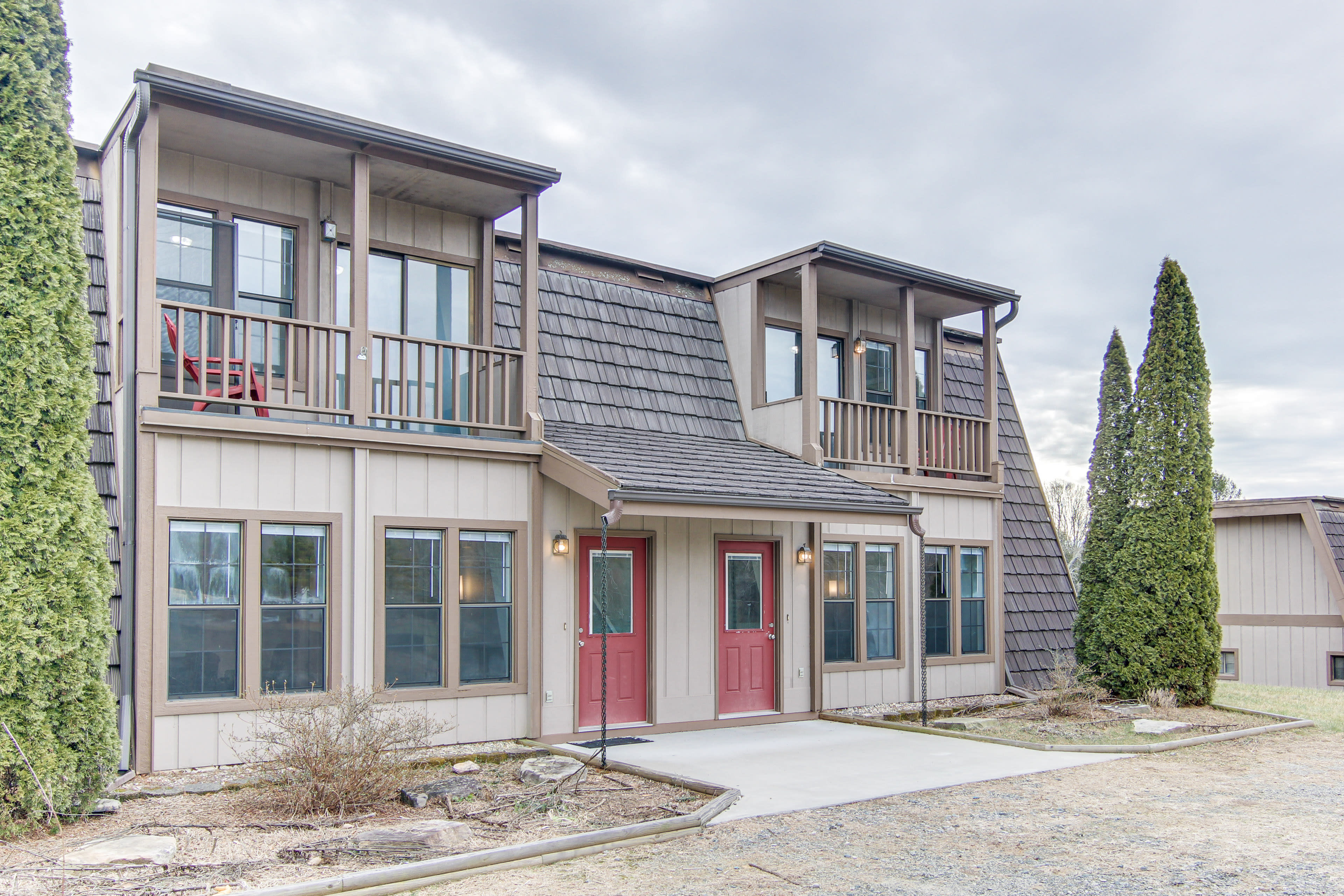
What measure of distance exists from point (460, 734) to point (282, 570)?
2109 mm

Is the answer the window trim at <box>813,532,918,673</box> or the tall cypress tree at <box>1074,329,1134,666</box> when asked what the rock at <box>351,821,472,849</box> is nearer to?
the window trim at <box>813,532,918,673</box>

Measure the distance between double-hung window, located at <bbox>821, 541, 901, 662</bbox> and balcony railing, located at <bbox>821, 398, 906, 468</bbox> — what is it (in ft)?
3.39

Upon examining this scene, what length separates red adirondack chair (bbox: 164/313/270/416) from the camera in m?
7.59

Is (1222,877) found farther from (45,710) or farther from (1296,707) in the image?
(1296,707)

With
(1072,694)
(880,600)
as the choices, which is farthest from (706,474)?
(1072,694)

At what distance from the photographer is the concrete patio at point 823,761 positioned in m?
7.02

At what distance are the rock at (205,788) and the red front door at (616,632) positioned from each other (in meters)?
3.37

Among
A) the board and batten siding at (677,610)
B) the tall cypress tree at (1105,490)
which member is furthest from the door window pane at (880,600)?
the tall cypress tree at (1105,490)

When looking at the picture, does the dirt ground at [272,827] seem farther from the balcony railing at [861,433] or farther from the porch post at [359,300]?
the balcony railing at [861,433]

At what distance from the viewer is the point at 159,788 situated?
21.3ft

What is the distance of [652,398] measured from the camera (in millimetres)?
11062

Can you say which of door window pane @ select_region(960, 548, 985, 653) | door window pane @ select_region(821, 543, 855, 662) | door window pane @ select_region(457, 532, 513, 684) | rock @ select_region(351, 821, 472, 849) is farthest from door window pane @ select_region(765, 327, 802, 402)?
rock @ select_region(351, 821, 472, 849)

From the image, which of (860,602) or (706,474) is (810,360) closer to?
(706,474)

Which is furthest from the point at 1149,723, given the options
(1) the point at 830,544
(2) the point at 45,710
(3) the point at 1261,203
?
(2) the point at 45,710
